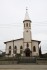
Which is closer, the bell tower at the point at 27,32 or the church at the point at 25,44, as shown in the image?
the church at the point at 25,44

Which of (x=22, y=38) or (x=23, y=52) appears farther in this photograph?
(x=22, y=38)

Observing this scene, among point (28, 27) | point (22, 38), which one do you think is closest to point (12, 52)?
point (22, 38)

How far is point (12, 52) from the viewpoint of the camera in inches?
2034

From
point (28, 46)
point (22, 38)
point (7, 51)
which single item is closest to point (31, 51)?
point (28, 46)

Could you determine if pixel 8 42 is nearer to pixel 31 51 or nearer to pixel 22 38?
pixel 22 38

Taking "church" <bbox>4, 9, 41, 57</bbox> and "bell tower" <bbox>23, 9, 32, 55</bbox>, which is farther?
"bell tower" <bbox>23, 9, 32, 55</bbox>

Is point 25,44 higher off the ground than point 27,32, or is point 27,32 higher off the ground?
point 27,32

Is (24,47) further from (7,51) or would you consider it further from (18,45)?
(7,51)

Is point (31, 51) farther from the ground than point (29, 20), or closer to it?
closer to it

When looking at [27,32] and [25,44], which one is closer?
[25,44]

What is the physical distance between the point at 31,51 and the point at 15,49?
5398mm

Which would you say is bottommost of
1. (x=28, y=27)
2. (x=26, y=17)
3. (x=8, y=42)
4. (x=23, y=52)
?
(x=23, y=52)

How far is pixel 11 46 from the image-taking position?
5256cm

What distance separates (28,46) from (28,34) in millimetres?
3924
